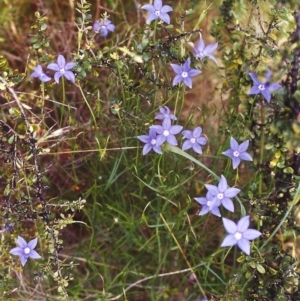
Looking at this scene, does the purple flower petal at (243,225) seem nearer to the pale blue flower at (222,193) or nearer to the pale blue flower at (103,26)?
the pale blue flower at (222,193)

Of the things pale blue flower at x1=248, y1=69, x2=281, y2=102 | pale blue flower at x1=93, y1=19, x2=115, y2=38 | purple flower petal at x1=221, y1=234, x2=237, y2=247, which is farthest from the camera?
pale blue flower at x1=93, y1=19, x2=115, y2=38

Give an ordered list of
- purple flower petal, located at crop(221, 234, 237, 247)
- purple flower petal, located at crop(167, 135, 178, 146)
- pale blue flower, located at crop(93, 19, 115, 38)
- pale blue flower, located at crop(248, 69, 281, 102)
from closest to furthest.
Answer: purple flower petal, located at crop(221, 234, 237, 247) → pale blue flower, located at crop(248, 69, 281, 102) → purple flower petal, located at crop(167, 135, 178, 146) → pale blue flower, located at crop(93, 19, 115, 38)

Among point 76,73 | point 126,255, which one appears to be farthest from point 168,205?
point 76,73

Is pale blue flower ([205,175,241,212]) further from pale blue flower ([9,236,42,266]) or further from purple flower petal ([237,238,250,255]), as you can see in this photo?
pale blue flower ([9,236,42,266])

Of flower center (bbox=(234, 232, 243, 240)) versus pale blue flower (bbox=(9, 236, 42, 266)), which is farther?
pale blue flower (bbox=(9, 236, 42, 266))

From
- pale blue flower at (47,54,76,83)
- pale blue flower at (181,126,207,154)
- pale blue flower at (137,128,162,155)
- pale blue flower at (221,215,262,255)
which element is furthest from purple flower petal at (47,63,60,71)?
pale blue flower at (221,215,262,255)

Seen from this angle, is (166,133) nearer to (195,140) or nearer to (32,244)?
(195,140)

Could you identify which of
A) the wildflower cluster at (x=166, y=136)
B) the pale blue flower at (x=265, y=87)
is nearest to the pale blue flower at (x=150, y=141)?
the wildflower cluster at (x=166, y=136)

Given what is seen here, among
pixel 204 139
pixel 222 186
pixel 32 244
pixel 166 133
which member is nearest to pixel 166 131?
pixel 166 133

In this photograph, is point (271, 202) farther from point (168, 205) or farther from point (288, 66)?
point (288, 66)

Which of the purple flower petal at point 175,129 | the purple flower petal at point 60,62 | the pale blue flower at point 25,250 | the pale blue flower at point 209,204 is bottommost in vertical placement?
the pale blue flower at point 25,250

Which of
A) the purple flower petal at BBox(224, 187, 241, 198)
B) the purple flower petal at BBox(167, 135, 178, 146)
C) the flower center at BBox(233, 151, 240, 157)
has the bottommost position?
the purple flower petal at BBox(224, 187, 241, 198)

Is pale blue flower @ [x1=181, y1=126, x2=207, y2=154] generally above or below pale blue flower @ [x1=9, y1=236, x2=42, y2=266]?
above
